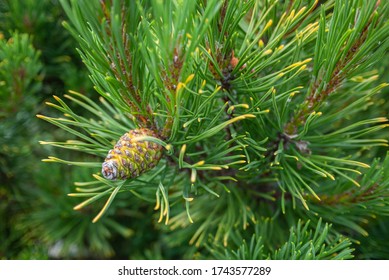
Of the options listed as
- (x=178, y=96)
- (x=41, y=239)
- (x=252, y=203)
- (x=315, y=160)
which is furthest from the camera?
(x=41, y=239)

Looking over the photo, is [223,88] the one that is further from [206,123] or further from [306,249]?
[306,249]

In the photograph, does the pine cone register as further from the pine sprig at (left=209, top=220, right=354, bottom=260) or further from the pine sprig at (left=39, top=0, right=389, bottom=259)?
the pine sprig at (left=209, top=220, right=354, bottom=260)

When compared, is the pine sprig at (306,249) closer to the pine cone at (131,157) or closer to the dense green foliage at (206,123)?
the dense green foliage at (206,123)

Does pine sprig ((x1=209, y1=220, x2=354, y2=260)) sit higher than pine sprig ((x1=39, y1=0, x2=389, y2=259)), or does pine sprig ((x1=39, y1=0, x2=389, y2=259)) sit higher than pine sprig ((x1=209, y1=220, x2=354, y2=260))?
pine sprig ((x1=39, y1=0, x2=389, y2=259))

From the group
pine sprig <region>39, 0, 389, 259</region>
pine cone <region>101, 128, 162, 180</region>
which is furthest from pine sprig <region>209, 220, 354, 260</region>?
pine cone <region>101, 128, 162, 180</region>

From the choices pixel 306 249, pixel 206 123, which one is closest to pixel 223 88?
pixel 206 123

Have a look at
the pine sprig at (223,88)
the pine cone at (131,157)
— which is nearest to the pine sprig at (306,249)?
the pine sprig at (223,88)

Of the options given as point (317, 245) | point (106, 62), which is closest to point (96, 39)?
point (106, 62)

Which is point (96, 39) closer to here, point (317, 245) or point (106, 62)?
point (106, 62)

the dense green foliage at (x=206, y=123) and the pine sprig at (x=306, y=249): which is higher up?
the dense green foliage at (x=206, y=123)
